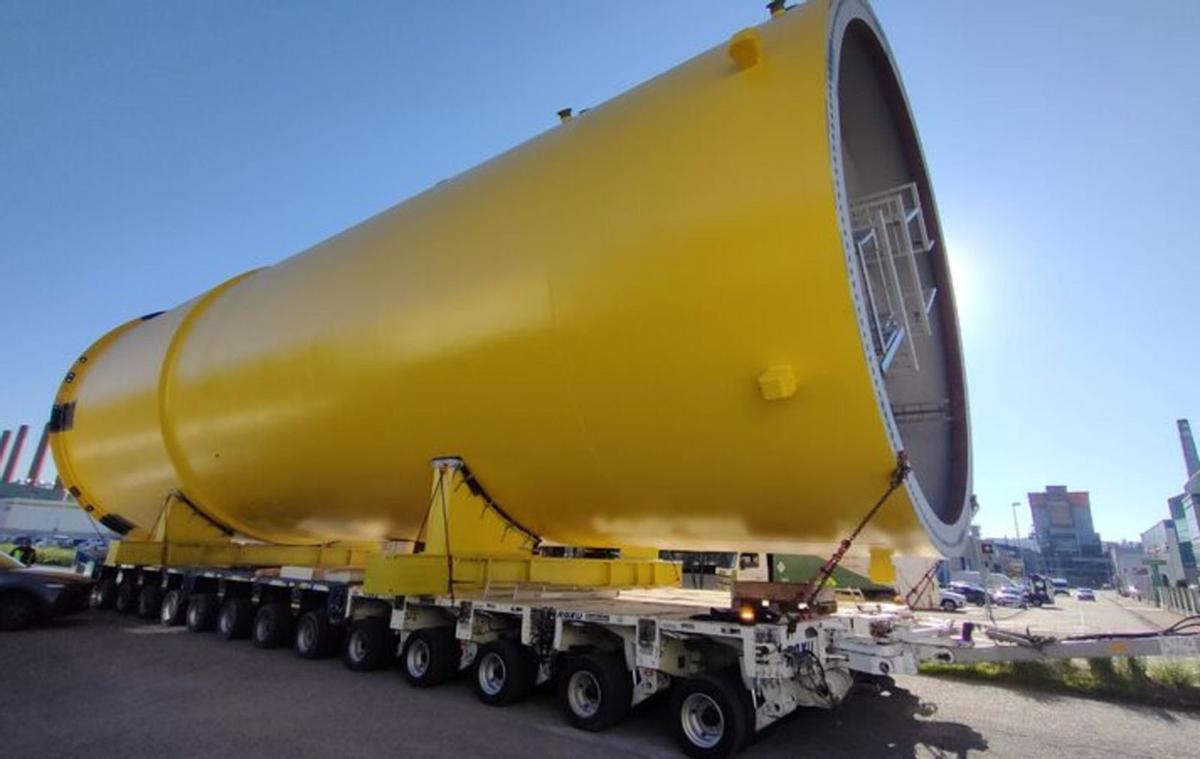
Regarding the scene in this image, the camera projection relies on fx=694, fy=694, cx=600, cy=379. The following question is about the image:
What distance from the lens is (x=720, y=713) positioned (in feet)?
16.9

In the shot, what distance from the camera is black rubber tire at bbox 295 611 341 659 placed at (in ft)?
29.0

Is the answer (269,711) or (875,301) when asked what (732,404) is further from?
(269,711)

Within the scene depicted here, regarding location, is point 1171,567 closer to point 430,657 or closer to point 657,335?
point 430,657

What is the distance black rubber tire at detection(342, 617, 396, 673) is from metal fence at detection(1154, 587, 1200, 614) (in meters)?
25.5

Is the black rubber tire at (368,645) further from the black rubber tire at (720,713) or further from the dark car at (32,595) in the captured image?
the dark car at (32,595)

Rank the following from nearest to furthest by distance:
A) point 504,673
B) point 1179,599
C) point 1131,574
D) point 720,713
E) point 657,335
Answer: point 720,713, point 657,335, point 504,673, point 1179,599, point 1131,574

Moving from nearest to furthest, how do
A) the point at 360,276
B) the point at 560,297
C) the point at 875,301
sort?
the point at 560,297 < the point at 875,301 < the point at 360,276

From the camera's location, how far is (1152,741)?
612cm

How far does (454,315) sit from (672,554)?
37.4 ft

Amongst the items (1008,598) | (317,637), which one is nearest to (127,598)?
(317,637)

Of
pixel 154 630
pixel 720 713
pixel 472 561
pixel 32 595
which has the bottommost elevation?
pixel 154 630

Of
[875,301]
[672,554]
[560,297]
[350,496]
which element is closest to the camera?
[560,297]

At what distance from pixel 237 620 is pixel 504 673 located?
583 cm

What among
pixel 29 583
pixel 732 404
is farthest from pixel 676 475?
pixel 29 583
